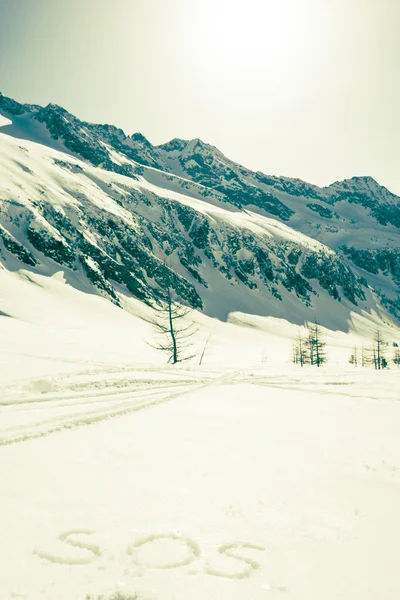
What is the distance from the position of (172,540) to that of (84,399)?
21.0 feet

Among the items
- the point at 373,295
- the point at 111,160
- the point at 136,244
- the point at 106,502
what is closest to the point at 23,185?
A: the point at 136,244

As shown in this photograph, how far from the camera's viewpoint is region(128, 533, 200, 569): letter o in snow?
3361mm

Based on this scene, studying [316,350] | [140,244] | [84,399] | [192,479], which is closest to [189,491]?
[192,479]

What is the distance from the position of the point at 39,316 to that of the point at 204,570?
127ft

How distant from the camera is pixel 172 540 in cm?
378

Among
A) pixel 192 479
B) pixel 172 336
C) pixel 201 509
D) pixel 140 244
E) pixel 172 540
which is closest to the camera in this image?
pixel 172 540

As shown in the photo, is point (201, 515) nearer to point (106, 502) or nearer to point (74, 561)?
point (106, 502)

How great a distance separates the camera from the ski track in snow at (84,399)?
7.13 meters

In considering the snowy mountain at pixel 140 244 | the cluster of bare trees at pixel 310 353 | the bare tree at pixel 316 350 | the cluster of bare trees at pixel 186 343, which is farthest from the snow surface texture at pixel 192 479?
the bare tree at pixel 316 350

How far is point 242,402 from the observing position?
10602 millimetres

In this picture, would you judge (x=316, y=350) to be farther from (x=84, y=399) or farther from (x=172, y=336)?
(x=84, y=399)

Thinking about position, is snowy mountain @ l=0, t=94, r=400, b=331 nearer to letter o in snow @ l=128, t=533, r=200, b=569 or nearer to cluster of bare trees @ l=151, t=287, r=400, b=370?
cluster of bare trees @ l=151, t=287, r=400, b=370

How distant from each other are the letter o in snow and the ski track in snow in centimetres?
390

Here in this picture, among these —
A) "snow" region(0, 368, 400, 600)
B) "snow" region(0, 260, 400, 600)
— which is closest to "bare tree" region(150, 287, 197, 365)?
"snow" region(0, 260, 400, 600)
